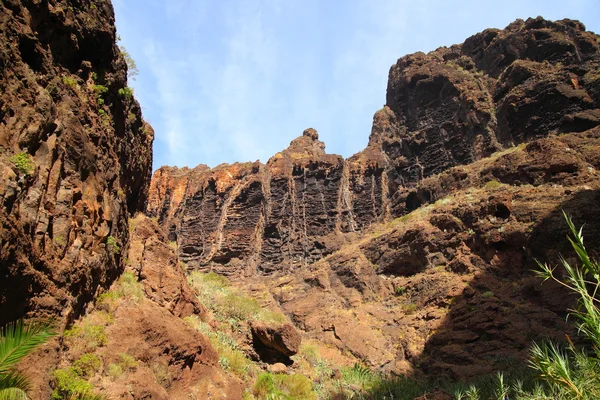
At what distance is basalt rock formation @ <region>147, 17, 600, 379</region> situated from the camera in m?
20.9

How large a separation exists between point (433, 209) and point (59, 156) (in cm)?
2706

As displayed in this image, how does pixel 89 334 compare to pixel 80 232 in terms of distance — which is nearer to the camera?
pixel 89 334

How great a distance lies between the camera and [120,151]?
13289 millimetres

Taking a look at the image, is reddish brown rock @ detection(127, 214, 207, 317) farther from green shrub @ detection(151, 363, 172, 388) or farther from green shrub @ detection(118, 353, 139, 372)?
green shrub @ detection(118, 353, 139, 372)

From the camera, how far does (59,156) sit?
857 centimetres

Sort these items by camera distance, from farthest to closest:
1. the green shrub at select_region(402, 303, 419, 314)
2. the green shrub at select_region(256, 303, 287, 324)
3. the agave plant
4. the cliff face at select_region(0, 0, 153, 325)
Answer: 1. the green shrub at select_region(402, 303, 419, 314)
2. the green shrub at select_region(256, 303, 287, 324)
3. the cliff face at select_region(0, 0, 153, 325)
4. the agave plant

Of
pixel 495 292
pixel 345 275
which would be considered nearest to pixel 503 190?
pixel 495 292

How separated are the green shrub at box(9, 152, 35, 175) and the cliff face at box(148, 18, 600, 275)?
106 feet

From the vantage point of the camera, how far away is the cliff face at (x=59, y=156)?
6.77 metres

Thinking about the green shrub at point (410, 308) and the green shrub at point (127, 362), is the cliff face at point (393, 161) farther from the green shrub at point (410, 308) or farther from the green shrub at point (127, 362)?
the green shrub at point (127, 362)

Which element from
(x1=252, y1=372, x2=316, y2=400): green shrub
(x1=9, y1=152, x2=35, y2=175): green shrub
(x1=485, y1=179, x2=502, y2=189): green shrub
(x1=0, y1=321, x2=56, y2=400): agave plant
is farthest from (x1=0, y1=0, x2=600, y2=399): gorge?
(x1=0, y1=321, x2=56, y2=400): agave plant

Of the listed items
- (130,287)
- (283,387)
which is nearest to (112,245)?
(130,287)

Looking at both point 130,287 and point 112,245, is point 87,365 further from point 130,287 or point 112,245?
point 112,245

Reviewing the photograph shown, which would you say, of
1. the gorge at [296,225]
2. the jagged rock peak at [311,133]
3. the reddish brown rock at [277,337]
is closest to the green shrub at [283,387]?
the gorge at [296,225]
